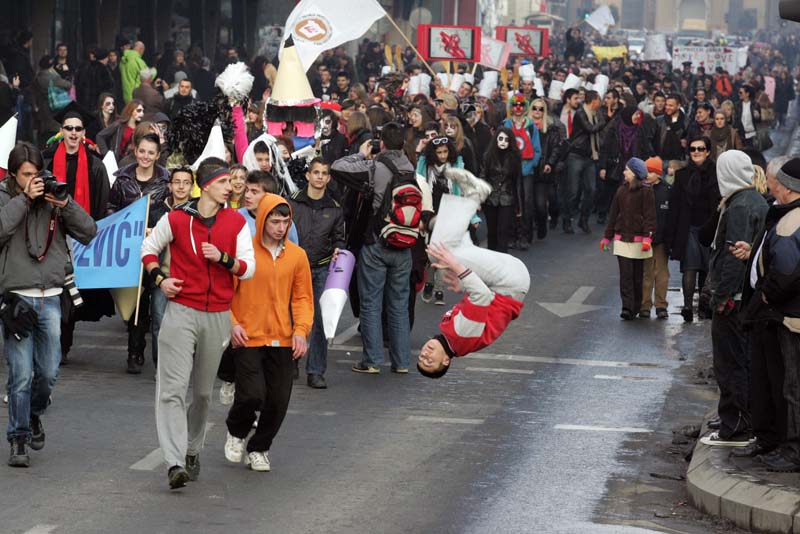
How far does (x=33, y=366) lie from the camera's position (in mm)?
10133

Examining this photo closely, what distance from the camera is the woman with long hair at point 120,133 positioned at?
1708cm

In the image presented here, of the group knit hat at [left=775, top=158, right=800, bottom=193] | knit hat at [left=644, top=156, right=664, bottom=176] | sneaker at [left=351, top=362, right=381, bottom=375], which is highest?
knit hat at [left=775, top=158, right=800, bottom=193]

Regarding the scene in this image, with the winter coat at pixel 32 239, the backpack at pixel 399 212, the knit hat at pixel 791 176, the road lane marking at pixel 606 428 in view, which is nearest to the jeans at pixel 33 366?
the winter coat at pixel 32 239

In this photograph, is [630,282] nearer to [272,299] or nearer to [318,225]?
[318,225]

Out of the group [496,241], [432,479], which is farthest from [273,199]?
[496,241]

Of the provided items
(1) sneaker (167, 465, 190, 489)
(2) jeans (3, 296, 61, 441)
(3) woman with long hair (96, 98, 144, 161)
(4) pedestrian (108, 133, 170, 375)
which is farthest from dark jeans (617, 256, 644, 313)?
(1) sneaker (167, 465, 190, 489)

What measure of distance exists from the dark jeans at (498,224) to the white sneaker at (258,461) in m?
11.2

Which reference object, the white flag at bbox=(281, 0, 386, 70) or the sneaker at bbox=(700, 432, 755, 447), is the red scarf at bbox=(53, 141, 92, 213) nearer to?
the sneaker at bbox=(700, 432, 755, 447)

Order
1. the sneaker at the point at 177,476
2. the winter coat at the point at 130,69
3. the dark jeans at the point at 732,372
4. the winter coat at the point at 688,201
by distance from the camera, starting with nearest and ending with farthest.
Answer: the sneaker at the point at 177,476, the dark jeans at the point at 732,372, the winter coat at the point at 688,201, the winter coat at the point at 130,69

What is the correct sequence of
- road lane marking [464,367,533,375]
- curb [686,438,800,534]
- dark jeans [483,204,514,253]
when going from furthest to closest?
dark jeans [483,204,514,253]
road lane marking [464,367,533,375]
curb [686,438,800,534]

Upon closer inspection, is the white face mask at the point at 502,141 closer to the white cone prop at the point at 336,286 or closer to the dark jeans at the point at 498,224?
the dark jeans at the point at 498,224

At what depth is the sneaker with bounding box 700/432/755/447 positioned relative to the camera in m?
10.3

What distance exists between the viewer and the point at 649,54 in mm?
54906

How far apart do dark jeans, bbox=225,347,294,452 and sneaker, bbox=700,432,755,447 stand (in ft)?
8.29
